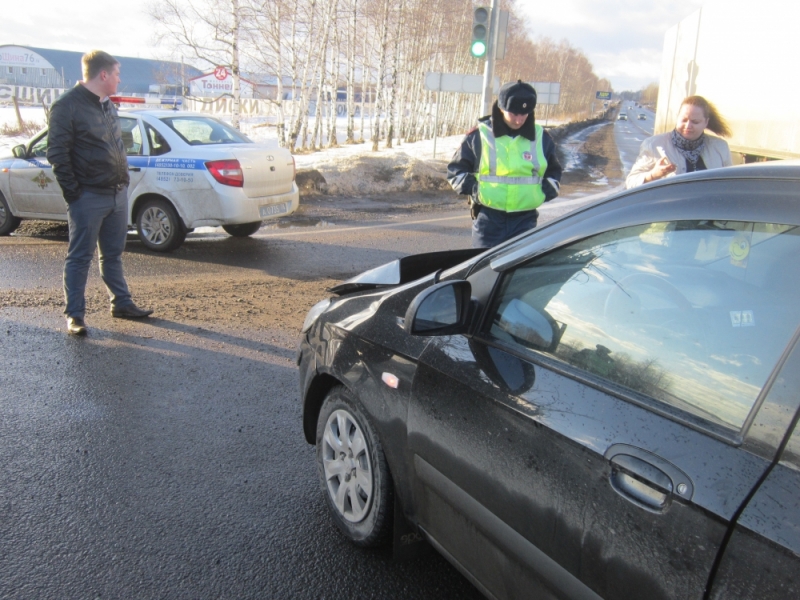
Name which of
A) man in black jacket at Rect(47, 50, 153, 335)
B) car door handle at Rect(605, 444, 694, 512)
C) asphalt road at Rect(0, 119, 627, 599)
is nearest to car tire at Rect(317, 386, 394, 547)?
asphalt road at Rect(0, 119, 627, 599)

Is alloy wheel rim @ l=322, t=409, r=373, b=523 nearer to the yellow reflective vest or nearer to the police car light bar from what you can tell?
the yellow reflective vest

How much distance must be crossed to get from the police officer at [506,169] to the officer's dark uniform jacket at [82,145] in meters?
2.63

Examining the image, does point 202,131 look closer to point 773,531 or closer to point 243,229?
point 243,229

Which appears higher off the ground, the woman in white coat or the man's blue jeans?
the woman in white coat

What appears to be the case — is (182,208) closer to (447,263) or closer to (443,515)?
(447,263)

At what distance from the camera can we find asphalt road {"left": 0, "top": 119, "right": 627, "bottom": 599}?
8.37ft

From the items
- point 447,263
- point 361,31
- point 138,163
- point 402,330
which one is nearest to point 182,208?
point 138,163

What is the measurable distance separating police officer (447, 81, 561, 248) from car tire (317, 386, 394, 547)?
2332mm

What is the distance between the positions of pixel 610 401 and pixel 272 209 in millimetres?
7148

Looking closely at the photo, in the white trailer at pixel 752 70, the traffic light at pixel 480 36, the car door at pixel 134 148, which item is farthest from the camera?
the traffic light at pixel 480 36

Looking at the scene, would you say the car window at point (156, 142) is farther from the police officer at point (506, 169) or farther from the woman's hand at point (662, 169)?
the woman's hand at point (662, 169)

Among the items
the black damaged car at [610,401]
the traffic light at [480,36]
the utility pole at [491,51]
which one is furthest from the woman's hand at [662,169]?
the traffic light at [480,36]

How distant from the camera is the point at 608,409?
165 cm

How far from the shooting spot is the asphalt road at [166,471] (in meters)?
2.55
